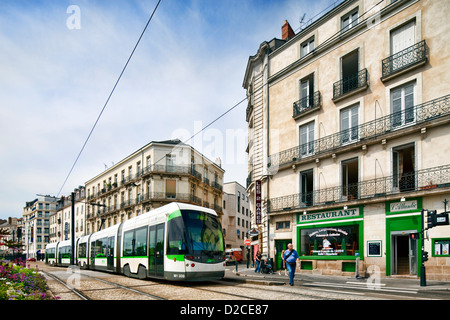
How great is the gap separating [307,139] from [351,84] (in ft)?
13.9

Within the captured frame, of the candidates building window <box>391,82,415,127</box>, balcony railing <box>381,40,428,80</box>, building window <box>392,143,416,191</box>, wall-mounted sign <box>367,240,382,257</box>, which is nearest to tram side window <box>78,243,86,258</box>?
wall-mounted sign <box>367,240,382,257</box>

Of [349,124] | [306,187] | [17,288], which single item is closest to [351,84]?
→ [349,124]

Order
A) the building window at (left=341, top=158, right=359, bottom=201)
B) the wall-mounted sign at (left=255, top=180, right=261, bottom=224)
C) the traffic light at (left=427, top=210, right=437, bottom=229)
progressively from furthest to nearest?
the wall-mounted sign at (left=255, top=180, right=261, bottom=224), the building window at (left=341, top=158, right=359, bottom=201), the traffic light at (left=427, top=210, right=437, bottom=229)

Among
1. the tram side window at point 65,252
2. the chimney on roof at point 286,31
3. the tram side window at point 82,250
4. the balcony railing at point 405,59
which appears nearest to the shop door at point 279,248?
the balcony railing at point 405,59

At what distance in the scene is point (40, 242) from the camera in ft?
335

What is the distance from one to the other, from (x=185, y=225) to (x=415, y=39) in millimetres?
13649

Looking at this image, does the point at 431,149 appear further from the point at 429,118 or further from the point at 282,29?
the point at 282,29

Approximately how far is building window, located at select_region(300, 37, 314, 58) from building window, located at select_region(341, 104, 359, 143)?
5252mm

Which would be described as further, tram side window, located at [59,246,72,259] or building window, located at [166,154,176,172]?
building window, located at [166,154,176,172]

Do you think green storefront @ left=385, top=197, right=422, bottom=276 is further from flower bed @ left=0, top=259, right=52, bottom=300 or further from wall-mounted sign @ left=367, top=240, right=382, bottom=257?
flower bed @ left=0, top=259, right=52, bottom=300

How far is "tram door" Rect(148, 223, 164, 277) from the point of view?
44.1 ft

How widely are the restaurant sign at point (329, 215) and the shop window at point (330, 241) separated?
56 cm

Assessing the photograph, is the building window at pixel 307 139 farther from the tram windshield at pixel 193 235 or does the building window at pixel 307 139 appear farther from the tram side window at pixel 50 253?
the tram side window at pixel 50 253
